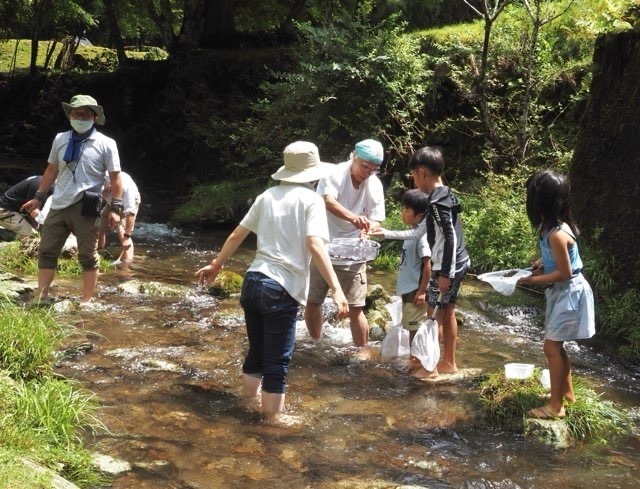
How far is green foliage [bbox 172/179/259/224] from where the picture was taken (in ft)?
50.0

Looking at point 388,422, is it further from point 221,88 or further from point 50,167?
point 221,88

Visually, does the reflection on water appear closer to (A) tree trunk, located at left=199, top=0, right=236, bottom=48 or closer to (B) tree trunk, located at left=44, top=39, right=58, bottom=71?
(A) tree trunk, located at left=199, top=0, right=236, bottom=48

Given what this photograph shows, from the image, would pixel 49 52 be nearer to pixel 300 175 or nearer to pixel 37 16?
pixel 37 16

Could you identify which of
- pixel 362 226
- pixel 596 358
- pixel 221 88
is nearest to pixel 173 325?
A: pixel 362 226

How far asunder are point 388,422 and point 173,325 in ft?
10.1

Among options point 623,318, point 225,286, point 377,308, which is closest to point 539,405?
point 377,308

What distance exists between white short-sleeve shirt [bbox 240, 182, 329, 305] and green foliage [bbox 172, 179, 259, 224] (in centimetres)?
1016

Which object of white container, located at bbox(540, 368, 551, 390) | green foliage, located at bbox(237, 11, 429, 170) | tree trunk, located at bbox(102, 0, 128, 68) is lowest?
white container, located at bbox(540, 368, 551, 390)

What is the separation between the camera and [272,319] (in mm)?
4852

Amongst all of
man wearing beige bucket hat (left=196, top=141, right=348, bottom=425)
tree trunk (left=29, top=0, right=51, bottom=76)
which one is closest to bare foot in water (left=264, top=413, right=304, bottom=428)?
man wearing beige bucket hat (left=196, top=141, right=348, bottom=425)

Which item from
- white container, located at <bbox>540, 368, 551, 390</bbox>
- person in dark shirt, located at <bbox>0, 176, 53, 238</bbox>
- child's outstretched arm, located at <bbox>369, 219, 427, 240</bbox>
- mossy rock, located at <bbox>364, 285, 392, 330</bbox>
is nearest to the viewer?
white container, located at <bbox>540, 368, 551, 390</bbox>

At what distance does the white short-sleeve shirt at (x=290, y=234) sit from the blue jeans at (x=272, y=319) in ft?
0.20

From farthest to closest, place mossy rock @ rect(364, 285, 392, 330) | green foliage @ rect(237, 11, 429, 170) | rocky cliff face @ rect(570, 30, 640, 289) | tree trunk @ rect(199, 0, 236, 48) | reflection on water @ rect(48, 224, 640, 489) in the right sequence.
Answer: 1. tree trunk @ rect(199, 0, 236, 48)
2. green foliage @ rect(237, 11, 429, 170)
3. rocky cliff face @ rect(570, 30, 640, 289)
4. mossy rock @ rect(364, 285, 392, 330)
5. reflection on water @ rect(48, 224, 640, 489)

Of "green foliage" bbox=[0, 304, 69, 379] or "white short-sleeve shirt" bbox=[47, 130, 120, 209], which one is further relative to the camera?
"white short-sleeve shirt" bbox=[47, 130, 120, 209]
